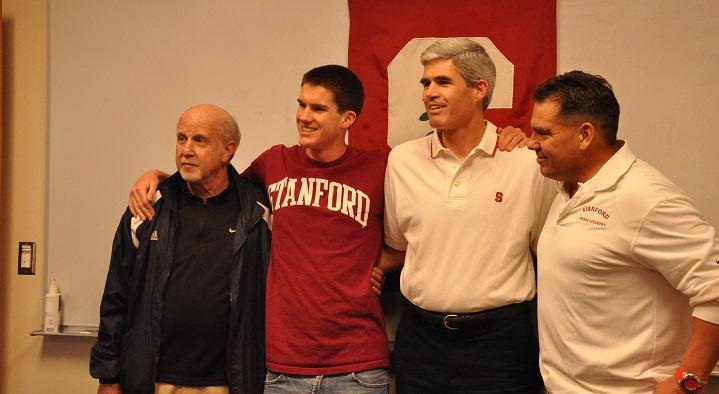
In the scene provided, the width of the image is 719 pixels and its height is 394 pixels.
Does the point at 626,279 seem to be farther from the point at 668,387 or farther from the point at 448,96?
the point at 448,96

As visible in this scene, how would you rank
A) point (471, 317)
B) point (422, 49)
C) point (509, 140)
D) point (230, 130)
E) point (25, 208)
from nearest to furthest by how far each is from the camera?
point (471, 317) < point (509, 140) < point (230, 130) < point (422, 49) < point (25, 208)

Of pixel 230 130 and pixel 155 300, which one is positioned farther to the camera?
pixel 230 130

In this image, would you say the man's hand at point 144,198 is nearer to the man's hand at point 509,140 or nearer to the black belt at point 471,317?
the black belt at point 471,317

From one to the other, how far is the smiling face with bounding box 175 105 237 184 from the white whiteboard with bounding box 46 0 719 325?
0.41 metres

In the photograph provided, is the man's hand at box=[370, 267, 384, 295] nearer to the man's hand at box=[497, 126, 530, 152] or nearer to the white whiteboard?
the man's hand at box=[497, 126, 530, 152]

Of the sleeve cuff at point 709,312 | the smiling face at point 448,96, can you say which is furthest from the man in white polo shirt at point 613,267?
the smiling face at point 448,96

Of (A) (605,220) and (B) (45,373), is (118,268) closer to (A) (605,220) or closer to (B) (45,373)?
(B) (45,373)

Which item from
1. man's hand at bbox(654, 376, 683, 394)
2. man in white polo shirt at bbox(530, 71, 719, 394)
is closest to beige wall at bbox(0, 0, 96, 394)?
man in white polo shirt at bbox(530, 71, 719, 394)

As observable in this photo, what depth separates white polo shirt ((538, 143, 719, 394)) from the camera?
1.84m

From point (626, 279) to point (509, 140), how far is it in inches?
26.5

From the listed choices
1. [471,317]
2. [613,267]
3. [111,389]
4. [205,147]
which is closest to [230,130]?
[205,147]

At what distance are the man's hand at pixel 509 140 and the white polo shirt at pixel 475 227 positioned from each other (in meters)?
0.02

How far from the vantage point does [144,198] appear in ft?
8.69

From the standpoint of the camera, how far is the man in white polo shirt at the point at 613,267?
1.84 metres
